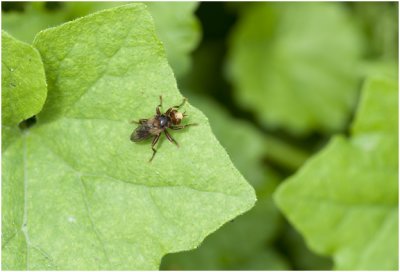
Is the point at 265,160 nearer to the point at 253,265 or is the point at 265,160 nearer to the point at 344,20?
the point at 253,265

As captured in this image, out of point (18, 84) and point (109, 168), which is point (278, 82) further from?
point (18, 84)

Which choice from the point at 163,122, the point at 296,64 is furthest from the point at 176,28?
the point at 296,64

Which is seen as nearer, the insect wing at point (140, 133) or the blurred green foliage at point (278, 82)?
the insect wing at point (140, 133)

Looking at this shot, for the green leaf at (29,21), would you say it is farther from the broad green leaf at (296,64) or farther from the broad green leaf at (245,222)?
the broad green leaf at (296,64)

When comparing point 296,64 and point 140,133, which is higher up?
point 140,133

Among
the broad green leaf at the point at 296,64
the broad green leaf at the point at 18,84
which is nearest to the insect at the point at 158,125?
the broad green leaf at the point at 18,84

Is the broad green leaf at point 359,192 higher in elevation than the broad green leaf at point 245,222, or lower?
higher

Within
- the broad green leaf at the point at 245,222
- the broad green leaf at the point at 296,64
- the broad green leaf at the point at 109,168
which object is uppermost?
the broad green leaf at the point at 109,168
